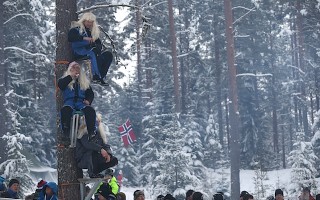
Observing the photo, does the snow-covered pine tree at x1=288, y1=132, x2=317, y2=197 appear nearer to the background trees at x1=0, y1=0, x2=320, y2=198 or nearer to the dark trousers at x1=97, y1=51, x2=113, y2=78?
the background trees at x1=0, y1=0, x2=320, y2=198

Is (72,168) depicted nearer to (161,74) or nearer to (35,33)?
(35,33)

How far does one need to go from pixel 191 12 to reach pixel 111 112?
1236 centimetres

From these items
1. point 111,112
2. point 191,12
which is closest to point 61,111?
point 111,112

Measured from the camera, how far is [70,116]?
6.30 m

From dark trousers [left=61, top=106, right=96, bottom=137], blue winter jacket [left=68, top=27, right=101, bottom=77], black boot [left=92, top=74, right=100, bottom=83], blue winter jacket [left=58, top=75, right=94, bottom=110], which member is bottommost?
dark trousers [left=61, top=106, right=96, bottom=137]

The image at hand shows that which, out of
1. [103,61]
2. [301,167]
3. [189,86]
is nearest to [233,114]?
[301,167]

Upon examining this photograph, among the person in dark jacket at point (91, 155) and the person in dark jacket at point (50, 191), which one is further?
the person in dark jacket at point (50, 191)

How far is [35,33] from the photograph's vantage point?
1139 inches

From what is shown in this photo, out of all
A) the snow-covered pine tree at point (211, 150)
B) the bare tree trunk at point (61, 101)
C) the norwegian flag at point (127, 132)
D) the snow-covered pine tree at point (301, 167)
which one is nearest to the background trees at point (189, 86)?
the snow-covered pine tree at point (211, 150)

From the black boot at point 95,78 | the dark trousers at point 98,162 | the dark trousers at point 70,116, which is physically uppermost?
the black boot at point 95,78

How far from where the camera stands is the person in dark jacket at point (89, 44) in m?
6.56

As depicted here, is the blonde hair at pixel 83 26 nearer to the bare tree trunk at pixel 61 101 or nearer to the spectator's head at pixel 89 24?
the spectator's head at pixel 89 24

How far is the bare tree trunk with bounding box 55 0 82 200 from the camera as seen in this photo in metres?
6.44

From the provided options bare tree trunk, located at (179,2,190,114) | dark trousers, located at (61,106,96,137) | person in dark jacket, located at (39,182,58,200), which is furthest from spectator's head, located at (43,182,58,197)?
bare tree trunk, located at (179,2,190,114)
